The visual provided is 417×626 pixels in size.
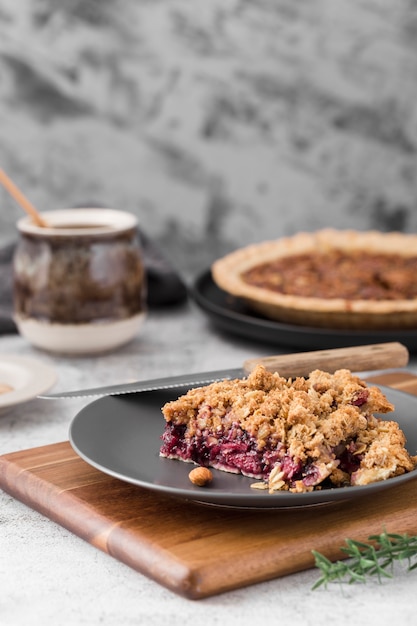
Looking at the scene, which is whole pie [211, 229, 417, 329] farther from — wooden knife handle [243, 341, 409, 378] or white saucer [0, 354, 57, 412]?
white saucer [0, 354, 57, 412]

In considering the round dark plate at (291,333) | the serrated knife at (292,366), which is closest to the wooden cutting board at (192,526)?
the serrated knife at (292,366)

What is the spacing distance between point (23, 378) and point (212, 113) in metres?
2.26

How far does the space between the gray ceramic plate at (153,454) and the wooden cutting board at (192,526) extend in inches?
2.0

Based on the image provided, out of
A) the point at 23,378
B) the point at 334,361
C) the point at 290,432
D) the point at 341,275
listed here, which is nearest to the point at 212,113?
the point at 341,275

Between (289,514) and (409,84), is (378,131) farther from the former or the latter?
(289,514)

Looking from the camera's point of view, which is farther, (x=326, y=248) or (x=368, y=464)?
(x=326, y=248)

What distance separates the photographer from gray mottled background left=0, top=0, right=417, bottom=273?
14.8 ft

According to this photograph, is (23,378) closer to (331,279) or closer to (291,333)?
(291,333)

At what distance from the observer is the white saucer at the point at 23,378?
2.60m

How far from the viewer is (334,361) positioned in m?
2.42

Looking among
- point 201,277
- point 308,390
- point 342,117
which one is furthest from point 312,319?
point 342,117

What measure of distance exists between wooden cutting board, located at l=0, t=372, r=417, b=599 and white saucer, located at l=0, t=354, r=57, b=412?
42 centimetres

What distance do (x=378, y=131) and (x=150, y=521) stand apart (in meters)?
3.23

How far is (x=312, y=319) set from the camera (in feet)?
10.6
